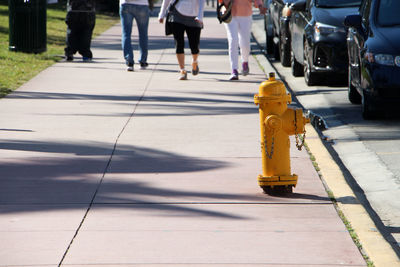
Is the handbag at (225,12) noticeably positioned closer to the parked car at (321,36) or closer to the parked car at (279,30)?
the parked car at (321,36)

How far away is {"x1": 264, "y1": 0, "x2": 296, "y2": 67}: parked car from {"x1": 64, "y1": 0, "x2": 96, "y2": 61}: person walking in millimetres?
3639

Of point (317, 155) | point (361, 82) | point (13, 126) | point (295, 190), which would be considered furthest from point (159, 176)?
point (361, 82)

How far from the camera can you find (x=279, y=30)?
1697 centimetres

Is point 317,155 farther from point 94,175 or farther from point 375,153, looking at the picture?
point 94,175

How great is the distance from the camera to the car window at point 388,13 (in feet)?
36.0

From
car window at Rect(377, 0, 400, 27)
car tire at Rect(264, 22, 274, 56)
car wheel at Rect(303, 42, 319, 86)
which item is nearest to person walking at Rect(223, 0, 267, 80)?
car wheel at Rect(303, 42, 319, 86)

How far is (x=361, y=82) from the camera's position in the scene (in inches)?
422

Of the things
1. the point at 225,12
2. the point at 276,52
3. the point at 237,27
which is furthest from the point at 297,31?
the point at 276,52

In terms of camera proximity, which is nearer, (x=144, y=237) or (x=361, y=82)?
(x=144, y=237)

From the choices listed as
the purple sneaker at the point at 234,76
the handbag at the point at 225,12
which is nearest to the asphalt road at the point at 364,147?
the purple sneaker at the point at 234,76

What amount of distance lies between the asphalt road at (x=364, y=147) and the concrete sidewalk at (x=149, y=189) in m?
0.42

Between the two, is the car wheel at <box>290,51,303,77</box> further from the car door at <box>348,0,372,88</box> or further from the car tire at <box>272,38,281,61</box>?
the car door at <box>348,0,372,88</box>

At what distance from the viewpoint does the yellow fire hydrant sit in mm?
6754

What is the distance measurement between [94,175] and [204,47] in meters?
13.8
